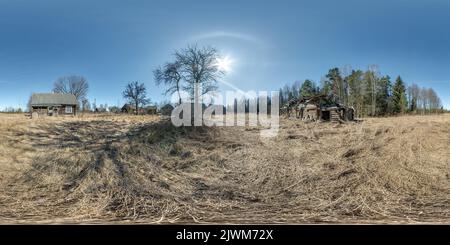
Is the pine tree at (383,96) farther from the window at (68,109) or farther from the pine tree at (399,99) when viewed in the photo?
the window at (68,109)

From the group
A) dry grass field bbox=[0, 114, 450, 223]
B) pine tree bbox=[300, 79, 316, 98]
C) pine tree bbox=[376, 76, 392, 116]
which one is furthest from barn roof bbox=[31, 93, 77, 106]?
pine tree bbox=[376, 76, 392, 116]

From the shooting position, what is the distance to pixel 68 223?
3.79 metres

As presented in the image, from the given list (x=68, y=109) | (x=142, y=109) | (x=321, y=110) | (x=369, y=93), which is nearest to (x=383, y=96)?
(x=369, y=93)

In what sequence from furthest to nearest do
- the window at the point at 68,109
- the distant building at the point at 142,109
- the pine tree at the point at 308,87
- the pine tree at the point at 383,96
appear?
the pine tree at the point at 383,96, the pine tree at the point at 308,87, the distant building at the point at 142,109, the window at the point at 68,109

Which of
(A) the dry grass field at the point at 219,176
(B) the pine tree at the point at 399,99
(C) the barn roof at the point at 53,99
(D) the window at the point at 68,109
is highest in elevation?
(B) the pine tree at the point at 399,99

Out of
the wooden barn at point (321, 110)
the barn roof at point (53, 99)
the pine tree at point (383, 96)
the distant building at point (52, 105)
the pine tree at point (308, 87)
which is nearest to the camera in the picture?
the barn roof at point (53, 99)

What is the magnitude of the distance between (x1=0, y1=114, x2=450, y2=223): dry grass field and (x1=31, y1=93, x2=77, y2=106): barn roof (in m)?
6.36

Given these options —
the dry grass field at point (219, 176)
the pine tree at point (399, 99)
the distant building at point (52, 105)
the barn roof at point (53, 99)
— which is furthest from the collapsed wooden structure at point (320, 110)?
the pine tree at point (399, 99)

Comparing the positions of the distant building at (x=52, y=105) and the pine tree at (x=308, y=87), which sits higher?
the pine tree at (x=308, y=87)

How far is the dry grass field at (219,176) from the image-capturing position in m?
4.36

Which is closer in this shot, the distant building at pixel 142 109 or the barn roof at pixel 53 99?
the barn roof at pixel 53 99

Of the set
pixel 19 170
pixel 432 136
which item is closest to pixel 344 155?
pixel 432 136
